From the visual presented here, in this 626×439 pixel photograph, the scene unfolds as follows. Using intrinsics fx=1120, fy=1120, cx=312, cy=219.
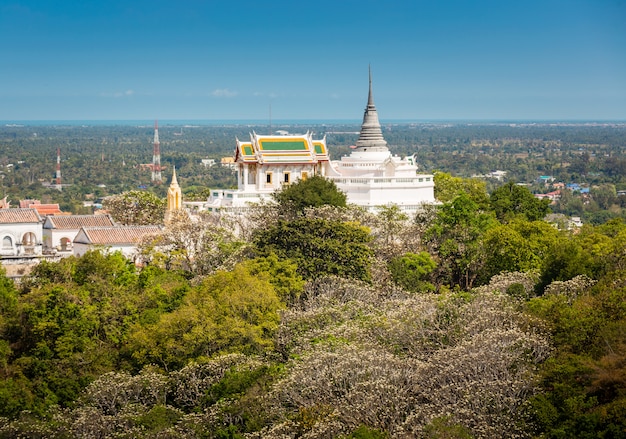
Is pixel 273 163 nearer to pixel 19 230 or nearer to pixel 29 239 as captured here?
pixel 29 239

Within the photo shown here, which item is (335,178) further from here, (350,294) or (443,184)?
(350,294)

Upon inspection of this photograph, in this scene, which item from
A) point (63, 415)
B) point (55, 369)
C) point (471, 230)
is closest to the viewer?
point (63, 415)

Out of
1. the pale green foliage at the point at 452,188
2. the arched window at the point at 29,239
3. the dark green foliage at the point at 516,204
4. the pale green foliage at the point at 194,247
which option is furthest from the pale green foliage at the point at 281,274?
the pale green foliage at the point at 452,188

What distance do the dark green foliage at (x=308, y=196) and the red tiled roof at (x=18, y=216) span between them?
909cm

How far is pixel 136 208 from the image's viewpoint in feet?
157

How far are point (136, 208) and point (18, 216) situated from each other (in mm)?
8221

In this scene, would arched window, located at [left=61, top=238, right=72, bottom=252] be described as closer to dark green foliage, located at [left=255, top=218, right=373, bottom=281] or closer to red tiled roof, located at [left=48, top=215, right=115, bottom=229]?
red tiled roof, located at [left=48, top=215, right=115, bottom=229]

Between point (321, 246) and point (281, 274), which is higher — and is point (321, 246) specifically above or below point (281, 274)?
above

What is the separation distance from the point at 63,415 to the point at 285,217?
14554 millimetres

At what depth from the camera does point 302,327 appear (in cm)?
2717

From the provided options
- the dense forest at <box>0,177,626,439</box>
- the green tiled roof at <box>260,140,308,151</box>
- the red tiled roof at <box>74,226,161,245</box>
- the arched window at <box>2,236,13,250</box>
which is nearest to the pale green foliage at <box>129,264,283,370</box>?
the dense forest at <box>0,177,626,439</box>

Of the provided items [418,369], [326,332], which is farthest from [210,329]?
[418,369]

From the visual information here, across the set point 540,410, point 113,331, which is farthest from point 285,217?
point 540,410

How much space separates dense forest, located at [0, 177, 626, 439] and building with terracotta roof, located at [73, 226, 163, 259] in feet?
5.16
